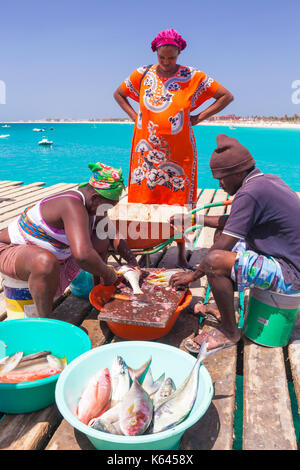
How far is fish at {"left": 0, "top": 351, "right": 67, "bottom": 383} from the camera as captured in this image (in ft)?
6.51

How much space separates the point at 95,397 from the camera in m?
1.71

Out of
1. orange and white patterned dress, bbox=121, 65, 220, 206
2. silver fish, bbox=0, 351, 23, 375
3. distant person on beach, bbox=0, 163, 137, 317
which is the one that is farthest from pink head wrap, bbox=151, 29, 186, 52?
silver fish, bbox=0, 351, 23, 375

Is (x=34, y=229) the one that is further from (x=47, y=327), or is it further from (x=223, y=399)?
(x=223, y=399)

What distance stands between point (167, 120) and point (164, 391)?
8.53 feet

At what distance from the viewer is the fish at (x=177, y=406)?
1.58 metres

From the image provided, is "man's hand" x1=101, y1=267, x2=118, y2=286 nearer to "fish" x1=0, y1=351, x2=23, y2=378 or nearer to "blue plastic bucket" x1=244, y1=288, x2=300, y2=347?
"fish" x1=0, y1=351, x2=23, y2=378

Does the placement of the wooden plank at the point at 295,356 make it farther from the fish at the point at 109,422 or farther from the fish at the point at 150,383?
the fish at the point at 109,422

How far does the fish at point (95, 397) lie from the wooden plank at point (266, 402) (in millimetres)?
750

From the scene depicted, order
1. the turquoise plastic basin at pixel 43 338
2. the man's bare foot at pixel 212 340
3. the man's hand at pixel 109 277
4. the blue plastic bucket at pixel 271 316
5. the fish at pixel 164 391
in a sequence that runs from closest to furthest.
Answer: the fish at pixel 164 391 → the turquoise plastic basin at pixel 43 338 → the blue plastic bucket at pixel 271 316 → the man's bare foot at pixel 212 340 → the man's hand at pixel 109 277

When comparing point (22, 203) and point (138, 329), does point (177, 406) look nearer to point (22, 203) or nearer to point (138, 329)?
point (138, 329)

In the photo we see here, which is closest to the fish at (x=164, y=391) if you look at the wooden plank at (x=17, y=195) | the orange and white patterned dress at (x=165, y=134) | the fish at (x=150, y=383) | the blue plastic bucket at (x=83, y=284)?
the fish at (x=150, y=383)
